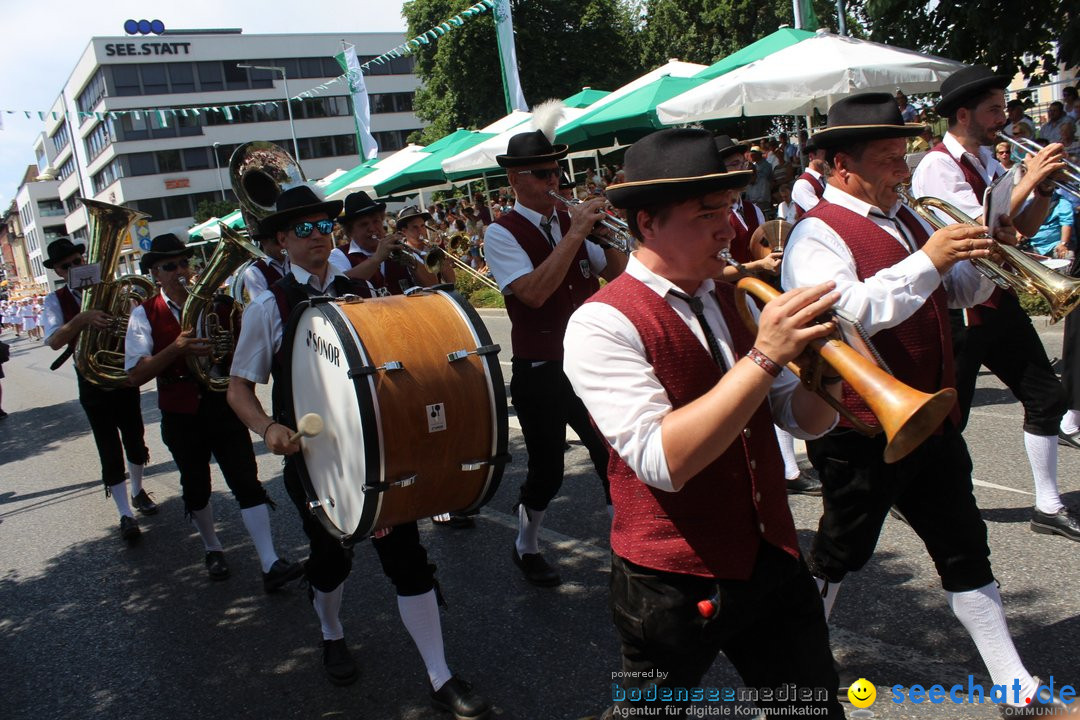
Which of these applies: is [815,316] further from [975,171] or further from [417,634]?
[975,171]

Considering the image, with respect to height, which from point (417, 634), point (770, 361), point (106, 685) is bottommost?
point (106, 685)

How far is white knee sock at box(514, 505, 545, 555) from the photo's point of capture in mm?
4406

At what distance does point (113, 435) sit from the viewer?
6316 mm

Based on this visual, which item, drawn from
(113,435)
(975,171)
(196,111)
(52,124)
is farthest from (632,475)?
(52,124)

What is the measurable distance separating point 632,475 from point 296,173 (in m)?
3.36

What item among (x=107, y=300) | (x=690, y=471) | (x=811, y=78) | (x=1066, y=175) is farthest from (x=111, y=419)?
(x=811, y=78)

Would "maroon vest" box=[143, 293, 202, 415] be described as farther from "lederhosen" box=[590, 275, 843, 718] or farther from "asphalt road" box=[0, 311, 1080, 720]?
"lederhosen" box=[590, 275, 843, 718]

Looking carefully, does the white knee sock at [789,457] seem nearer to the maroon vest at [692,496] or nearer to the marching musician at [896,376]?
the marching musician at [896,376]

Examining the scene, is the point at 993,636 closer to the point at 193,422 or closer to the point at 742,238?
the point at 742,238

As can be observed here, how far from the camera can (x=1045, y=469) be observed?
4.07 metres

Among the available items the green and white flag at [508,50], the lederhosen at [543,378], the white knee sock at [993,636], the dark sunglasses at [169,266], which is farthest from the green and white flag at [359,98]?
the white knee sock at [993,636]

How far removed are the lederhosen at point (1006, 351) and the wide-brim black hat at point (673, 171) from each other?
2.40 metres

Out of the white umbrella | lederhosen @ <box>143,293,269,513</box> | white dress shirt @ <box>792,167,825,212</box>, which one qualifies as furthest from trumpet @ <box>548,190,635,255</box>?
the white umbrella

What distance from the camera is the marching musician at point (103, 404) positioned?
20.0 feet
